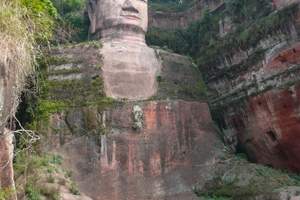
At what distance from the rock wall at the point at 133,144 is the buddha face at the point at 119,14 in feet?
8.29

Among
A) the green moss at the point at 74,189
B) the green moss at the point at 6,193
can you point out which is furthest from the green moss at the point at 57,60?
the green moss at the point at 6,193

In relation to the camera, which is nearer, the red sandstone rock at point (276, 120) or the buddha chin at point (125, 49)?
the red sandstone rock at point (276, 120)

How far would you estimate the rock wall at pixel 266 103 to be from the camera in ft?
51.3

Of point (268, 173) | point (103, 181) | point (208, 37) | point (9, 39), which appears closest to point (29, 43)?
point (9, 39)

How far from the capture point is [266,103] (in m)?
16.3

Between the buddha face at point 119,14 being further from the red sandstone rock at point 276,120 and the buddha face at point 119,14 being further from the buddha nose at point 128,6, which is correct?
the red sandstone rock at point 276,120

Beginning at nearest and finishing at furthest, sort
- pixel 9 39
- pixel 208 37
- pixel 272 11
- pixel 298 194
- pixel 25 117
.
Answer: pixel 9 39 < pixel 298 194 < pixel 25 117 < pixel 272 11 < pixel 208 37

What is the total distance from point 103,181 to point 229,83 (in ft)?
20.8

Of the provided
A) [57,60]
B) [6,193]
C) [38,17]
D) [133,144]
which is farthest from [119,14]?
[6,193]

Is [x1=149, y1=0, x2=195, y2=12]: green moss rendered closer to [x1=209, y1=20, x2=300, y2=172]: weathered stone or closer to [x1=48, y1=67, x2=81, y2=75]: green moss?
[x1=209, y1=20, x2=300, y2=172]: weathered stone

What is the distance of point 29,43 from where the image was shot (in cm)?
795

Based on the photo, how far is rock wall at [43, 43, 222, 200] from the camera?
1576cm

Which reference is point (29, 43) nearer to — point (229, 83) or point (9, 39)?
point (9, 39)

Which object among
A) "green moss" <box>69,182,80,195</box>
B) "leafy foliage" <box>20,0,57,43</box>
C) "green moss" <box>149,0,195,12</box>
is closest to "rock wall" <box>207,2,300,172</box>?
"green moss" <box>69,182,80,195</box>
